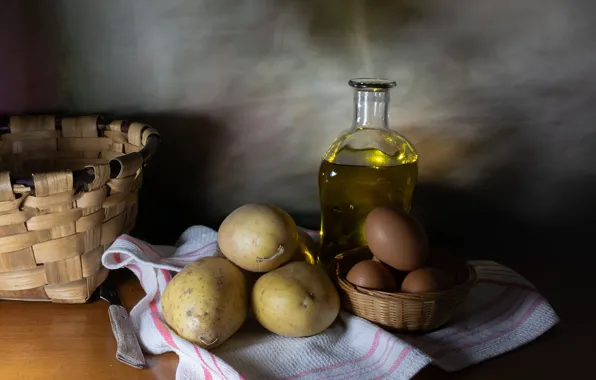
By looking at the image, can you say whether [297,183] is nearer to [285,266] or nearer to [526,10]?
[285,266]

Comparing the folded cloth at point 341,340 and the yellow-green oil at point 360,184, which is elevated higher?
the yellow-green oil at point 360,184

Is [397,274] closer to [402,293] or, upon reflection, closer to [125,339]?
[402,293]

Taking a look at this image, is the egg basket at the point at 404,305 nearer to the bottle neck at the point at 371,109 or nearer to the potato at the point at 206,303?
the potato at the point at 206,303

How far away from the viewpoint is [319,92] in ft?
2.82

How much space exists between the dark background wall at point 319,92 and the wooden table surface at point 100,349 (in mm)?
211

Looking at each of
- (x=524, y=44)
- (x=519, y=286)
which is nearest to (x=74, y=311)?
(x=519, y=286)

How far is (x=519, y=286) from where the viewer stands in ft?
2.40

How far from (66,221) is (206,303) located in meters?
0.18

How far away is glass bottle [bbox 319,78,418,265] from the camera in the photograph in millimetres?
742

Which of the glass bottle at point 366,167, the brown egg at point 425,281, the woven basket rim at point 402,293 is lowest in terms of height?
the woven basket rim at point 402,293

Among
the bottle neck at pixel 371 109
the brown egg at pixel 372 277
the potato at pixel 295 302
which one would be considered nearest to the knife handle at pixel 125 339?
the potato at pixel 295 302

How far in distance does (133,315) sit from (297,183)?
0.34 m

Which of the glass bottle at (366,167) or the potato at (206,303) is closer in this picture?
the potato at (206,303)

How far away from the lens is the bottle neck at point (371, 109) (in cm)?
74
